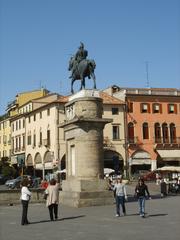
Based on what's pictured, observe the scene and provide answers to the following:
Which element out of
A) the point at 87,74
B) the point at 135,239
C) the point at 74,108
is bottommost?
the point at 135,239

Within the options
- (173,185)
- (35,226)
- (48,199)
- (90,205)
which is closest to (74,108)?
(90,205)

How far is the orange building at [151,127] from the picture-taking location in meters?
59.2

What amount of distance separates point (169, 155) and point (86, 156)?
130ft

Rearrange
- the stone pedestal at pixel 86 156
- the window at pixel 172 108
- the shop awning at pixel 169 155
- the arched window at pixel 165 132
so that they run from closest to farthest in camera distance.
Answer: the stone pedestal at pixel 86 156 → the shop awning at pixel 169 155 → the arched window at pixel 165 132 → the window at pixel 172 108

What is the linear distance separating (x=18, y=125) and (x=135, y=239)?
63573 millimetres

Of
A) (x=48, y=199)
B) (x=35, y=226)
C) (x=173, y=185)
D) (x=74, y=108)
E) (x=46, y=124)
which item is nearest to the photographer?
(x=35, y=226)

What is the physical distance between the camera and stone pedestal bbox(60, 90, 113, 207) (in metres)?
20.9

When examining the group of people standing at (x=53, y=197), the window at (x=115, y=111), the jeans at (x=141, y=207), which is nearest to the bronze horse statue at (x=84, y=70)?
the group of people standing at (x=53, y=197)

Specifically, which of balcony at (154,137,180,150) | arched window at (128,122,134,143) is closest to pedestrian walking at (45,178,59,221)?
arched window at (128,122,134,143)

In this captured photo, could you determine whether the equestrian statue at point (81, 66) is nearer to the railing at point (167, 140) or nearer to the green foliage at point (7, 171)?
the green foliage at point (7, 171)

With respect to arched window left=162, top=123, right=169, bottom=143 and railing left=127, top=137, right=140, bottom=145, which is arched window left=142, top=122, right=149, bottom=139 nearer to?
railing left=127, top=137, right=140, bottom=145

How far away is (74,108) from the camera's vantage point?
22.5m

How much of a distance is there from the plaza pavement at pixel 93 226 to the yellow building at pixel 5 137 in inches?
2408

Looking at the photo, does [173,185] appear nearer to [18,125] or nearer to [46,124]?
[46,124]
